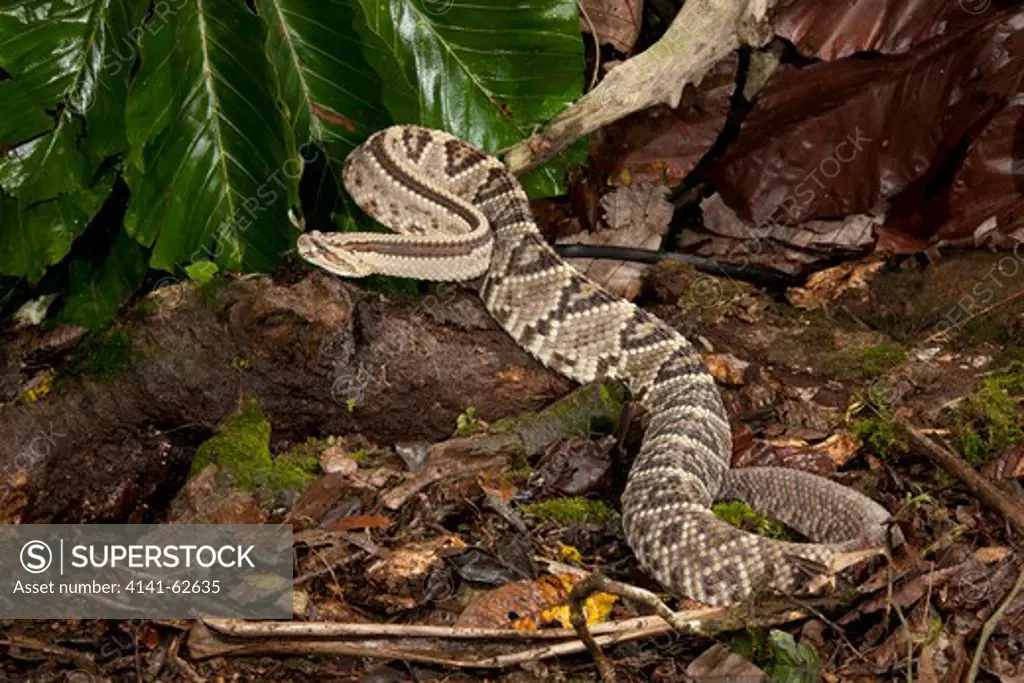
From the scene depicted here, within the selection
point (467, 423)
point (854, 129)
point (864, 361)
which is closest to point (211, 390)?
point (467, 423)

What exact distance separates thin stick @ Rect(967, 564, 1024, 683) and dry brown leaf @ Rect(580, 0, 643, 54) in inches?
152

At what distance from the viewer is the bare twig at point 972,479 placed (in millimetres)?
4195

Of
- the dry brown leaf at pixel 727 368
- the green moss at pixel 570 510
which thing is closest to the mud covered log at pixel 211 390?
the green moss at pixel 570 510

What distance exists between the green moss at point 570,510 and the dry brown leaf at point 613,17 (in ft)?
9.90

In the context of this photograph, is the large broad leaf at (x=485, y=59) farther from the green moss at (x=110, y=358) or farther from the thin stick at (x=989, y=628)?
the thin stick at (x=989, y=628)

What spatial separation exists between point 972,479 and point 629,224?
9.31ft

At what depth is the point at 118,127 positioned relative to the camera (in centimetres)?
566

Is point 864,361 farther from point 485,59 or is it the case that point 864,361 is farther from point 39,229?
point 39,229

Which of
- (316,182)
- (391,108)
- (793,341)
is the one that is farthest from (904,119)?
(316,182)

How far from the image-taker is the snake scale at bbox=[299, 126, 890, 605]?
415cm

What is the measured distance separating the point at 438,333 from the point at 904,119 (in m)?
2.69

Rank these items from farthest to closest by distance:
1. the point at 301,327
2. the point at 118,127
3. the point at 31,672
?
the point at 118,127
the point at 301,327
the point at 31,672

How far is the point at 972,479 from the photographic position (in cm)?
436

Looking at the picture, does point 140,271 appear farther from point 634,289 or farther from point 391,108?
point 634,289
